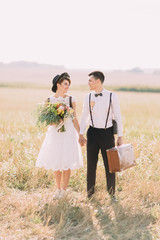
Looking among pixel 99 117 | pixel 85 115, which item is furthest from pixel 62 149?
pixel 99 117

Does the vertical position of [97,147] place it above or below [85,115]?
below

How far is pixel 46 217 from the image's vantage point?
507 cm

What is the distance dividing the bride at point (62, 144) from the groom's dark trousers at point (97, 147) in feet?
0.77

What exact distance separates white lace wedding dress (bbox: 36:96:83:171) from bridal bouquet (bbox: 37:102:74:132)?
0.12 m

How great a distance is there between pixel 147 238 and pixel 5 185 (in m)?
2.87

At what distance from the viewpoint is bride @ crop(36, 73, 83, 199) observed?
232 inches

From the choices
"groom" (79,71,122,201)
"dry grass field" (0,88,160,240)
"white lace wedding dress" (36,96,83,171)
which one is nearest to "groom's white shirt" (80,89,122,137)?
"groom" (79,71,122,201)

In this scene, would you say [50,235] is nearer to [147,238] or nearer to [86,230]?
[86,230]

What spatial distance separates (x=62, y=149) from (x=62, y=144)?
3.5 inches

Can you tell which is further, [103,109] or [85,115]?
[85,115]

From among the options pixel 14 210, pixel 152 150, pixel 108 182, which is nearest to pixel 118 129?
pixel 108 182

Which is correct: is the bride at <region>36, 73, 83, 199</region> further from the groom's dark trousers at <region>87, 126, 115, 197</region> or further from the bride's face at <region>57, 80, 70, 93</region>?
the groom's dark trousers at <region>87, 126, 115, 197</region>

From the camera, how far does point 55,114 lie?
5715 mm

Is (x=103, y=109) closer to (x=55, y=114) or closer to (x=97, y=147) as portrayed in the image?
(x=97, y=147)
